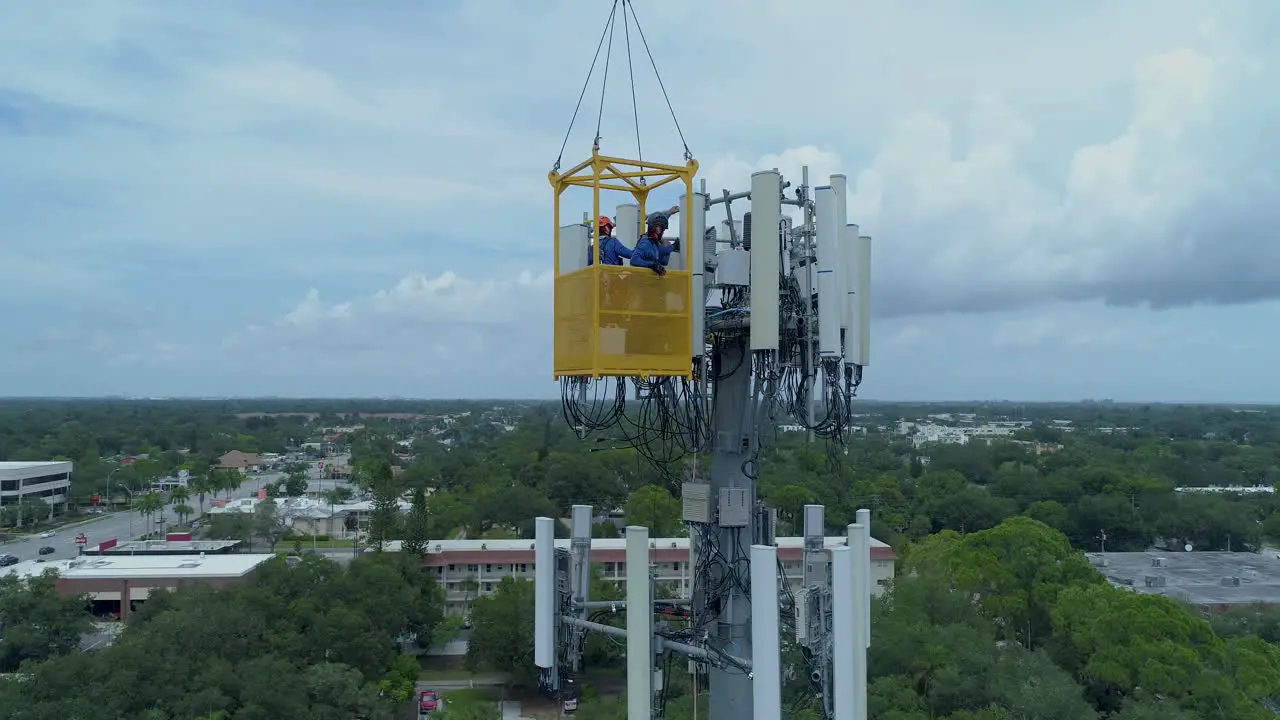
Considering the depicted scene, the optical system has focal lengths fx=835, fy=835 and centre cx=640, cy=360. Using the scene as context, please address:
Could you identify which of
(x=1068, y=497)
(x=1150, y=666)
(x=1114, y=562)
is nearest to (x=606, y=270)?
(x=1150, y=666)

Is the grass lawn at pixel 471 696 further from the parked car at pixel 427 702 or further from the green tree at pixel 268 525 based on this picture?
the green tree at pixel 268 525

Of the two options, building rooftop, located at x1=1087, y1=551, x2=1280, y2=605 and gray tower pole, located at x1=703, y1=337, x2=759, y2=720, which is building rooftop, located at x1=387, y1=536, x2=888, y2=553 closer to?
building rooftop, located at x1=1087, y1=551, x2=1280, y2=605

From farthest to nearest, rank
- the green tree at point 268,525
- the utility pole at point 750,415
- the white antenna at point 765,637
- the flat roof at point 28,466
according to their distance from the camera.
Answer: the flat roof at point 28,466
the green tree at point 268,525
the utility pole at point 750,415
the white antenna at point 765,637

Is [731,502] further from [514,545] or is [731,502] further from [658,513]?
[658,513]

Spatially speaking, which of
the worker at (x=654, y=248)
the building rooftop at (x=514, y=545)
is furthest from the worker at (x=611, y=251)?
the building rooftop at (x=514, y=545)

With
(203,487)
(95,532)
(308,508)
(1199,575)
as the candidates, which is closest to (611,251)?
(1199,575)

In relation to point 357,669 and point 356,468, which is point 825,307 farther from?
point 356,468
